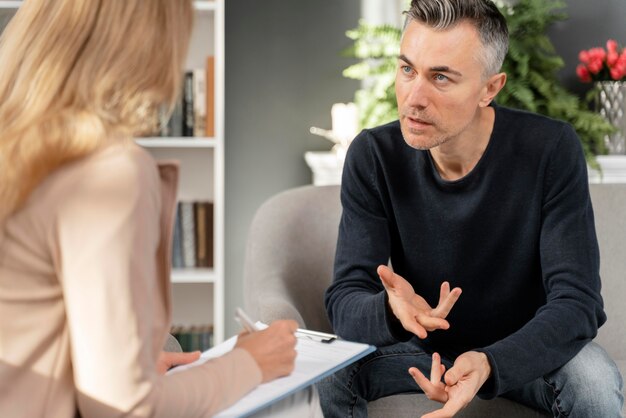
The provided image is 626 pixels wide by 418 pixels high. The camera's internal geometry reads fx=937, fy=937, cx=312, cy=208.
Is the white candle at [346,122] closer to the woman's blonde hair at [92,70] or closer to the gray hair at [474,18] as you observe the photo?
the gray hair at [474,18]

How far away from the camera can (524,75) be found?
354cm

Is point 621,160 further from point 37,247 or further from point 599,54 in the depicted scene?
point 37,247

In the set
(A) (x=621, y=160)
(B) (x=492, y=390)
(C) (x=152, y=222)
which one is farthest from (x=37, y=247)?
(A) (x=621, y=160)

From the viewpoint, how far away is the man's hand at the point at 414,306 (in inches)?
64.7

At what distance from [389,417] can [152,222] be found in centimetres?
105

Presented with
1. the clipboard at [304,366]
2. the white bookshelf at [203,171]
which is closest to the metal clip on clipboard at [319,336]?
the clipboard at [304,366]

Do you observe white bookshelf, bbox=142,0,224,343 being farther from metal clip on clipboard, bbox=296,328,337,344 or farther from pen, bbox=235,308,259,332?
pen, bbox=235,308,259,332

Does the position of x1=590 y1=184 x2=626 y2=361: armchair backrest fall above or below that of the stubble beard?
below

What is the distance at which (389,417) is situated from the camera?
6.37 feet

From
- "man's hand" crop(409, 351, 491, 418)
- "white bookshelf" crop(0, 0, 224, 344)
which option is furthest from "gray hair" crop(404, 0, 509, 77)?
"white bookshelf" crop(0, 0, 224, 344)

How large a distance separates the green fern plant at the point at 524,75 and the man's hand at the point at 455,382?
2008 millimetres

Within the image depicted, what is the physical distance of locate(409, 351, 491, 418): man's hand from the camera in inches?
63.1

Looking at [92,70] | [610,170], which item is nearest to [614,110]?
[610,170]

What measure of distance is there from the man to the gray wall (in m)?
1.96
